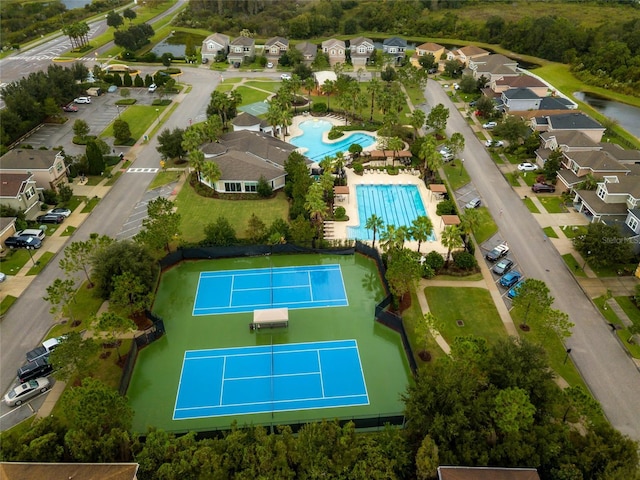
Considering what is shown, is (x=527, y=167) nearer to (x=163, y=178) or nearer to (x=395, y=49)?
(x=163, y=178)

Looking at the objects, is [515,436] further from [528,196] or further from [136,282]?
[528,196]

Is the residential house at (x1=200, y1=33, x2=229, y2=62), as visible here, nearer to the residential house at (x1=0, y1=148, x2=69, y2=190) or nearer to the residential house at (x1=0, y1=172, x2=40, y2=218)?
the residential house at (x1=0, y1=148, x2=69, y2=190)

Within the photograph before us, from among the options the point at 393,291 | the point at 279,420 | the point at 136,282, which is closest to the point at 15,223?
the point at 136,282

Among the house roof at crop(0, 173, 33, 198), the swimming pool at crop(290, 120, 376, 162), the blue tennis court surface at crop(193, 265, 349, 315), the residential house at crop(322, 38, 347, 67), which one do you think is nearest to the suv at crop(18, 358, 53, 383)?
the blue tennis court surface at crop(193, 265, 349, 315)

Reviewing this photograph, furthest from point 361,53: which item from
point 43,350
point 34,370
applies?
point 34,370

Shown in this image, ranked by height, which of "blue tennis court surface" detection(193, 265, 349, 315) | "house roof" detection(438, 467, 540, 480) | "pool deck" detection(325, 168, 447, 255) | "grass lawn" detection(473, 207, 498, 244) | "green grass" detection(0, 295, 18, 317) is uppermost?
"house roof" detection(438, 467, 540, 480)
